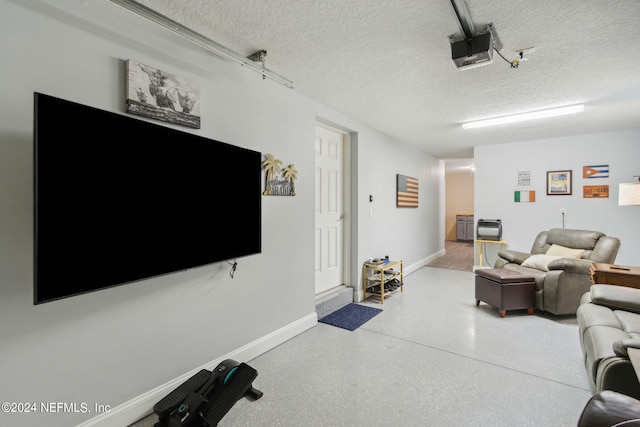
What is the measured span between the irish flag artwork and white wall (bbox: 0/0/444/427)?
4369 mm

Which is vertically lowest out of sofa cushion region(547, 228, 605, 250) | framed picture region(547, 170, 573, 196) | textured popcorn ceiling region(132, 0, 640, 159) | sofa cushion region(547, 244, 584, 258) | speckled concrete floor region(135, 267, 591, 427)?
speckled concrete floor region(135, 267, 591, 427)

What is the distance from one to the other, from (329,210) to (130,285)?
96.0 inches

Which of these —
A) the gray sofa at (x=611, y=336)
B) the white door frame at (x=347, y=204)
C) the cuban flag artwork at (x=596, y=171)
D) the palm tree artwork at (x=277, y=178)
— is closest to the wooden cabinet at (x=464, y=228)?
the cuban flag artwork at (x=596, y=171)

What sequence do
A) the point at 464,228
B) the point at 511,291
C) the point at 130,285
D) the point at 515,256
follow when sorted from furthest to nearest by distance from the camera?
1. the point at 464,228
2. the point at 515,256
3. the point at 511,291
4. the point at 130,285

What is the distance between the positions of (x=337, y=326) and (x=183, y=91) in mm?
2682

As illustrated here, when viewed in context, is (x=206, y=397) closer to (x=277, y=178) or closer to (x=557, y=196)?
(x=277, y=178)

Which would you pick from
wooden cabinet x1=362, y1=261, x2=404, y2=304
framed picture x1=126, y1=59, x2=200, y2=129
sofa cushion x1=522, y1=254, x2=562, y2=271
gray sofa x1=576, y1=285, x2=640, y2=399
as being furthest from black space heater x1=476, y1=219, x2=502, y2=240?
framed picture x1=126, y1=59, x2=200, y2=129

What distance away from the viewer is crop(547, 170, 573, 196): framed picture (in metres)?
4.93

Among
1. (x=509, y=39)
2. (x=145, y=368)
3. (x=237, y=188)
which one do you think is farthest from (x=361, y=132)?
(x=145, y=368)

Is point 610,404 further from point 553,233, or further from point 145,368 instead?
point 553,233

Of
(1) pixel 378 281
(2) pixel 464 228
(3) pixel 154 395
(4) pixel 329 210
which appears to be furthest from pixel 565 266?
(2) pixel 464 228

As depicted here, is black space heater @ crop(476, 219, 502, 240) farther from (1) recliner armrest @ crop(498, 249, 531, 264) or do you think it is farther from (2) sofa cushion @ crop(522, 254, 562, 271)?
(2) sofa cushion @ crop(522, 254, 562, 271)

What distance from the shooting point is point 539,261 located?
12.5 ft

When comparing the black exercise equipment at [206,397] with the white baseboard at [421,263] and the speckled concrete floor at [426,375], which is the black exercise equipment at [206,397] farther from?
the white baseboard at [421,263]
